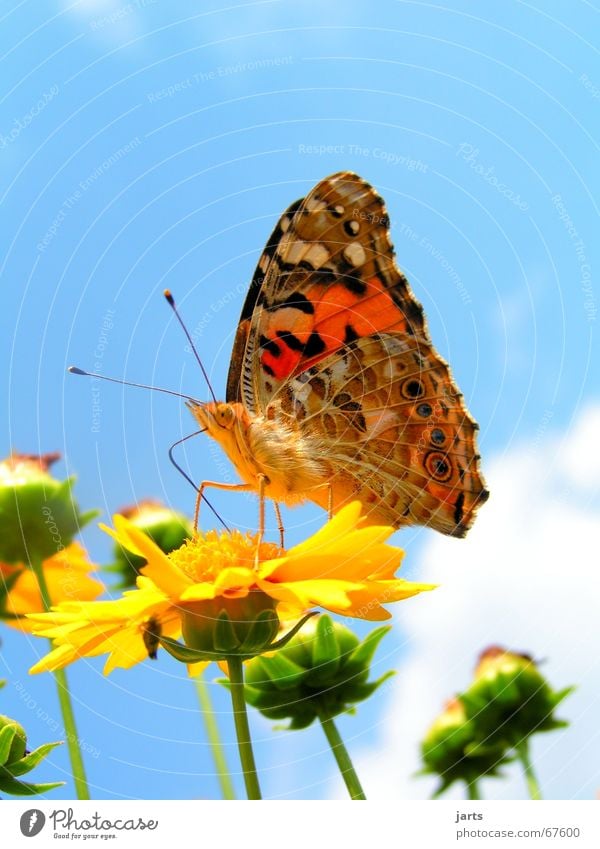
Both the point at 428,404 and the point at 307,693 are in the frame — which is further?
the point at 428,404

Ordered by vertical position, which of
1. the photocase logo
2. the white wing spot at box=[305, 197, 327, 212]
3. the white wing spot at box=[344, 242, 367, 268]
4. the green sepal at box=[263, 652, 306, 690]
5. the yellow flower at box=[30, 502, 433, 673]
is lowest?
the photocase logo

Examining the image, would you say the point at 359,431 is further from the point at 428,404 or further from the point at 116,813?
the point at 116,813

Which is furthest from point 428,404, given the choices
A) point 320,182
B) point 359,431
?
point 320,182

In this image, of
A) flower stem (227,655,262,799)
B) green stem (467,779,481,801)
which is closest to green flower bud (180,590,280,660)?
flower stem (227,655,262,799)

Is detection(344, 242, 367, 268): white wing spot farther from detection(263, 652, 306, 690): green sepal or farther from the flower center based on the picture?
detection(263, 652, 306, 690): green sepal

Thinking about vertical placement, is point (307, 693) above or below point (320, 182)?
below

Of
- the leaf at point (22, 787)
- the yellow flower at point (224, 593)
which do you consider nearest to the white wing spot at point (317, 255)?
the yellow flower at point (224, 593)

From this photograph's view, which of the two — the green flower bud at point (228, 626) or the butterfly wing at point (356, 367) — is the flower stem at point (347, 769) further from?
the butterfly wing at point (356, 367)
